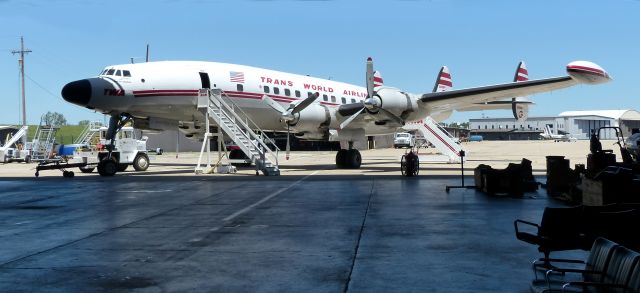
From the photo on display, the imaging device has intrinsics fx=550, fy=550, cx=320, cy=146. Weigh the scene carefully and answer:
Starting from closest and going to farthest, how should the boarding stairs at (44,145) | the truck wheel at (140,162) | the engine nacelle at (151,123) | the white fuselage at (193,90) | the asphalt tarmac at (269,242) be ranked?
the asphalt tarmac at (269,242) → the white fuselage at (193,90) → the engine nacelle at (151,123) → the truck wheel at (140,162) → the boarding stairs at (44,145)

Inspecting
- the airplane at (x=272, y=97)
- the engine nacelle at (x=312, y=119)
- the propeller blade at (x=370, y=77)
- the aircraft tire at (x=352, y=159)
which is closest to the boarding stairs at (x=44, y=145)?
the airplane at (x=272, y=97)

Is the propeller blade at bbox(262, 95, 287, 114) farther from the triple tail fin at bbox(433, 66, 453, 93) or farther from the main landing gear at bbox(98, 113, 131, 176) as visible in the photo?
the triple tail fin at bbox(433, 66, 453, 93)

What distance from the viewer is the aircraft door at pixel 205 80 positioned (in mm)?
24016

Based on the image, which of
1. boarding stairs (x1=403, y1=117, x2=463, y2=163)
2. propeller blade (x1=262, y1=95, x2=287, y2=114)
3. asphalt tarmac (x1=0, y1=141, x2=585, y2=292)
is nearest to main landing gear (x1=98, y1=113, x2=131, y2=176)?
propeller blade (x1=262, y1=95, x2=287, y2=114)

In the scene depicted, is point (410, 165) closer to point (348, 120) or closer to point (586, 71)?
point (348, 120)

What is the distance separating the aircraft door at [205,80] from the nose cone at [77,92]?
467 centimetres

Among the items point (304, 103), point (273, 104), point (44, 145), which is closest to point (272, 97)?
point (273, 104)

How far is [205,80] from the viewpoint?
24.1m

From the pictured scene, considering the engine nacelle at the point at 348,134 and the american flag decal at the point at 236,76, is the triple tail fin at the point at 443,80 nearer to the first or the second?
the engine nacelle at the point at 348,134

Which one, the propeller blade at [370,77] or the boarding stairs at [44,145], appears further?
the boarding stairs at [44,145]

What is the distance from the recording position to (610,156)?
13508 millimetres

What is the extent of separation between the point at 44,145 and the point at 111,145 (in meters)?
20.6

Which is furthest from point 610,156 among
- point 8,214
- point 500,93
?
point 8,214

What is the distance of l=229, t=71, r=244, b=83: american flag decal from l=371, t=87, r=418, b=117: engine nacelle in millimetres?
6108
